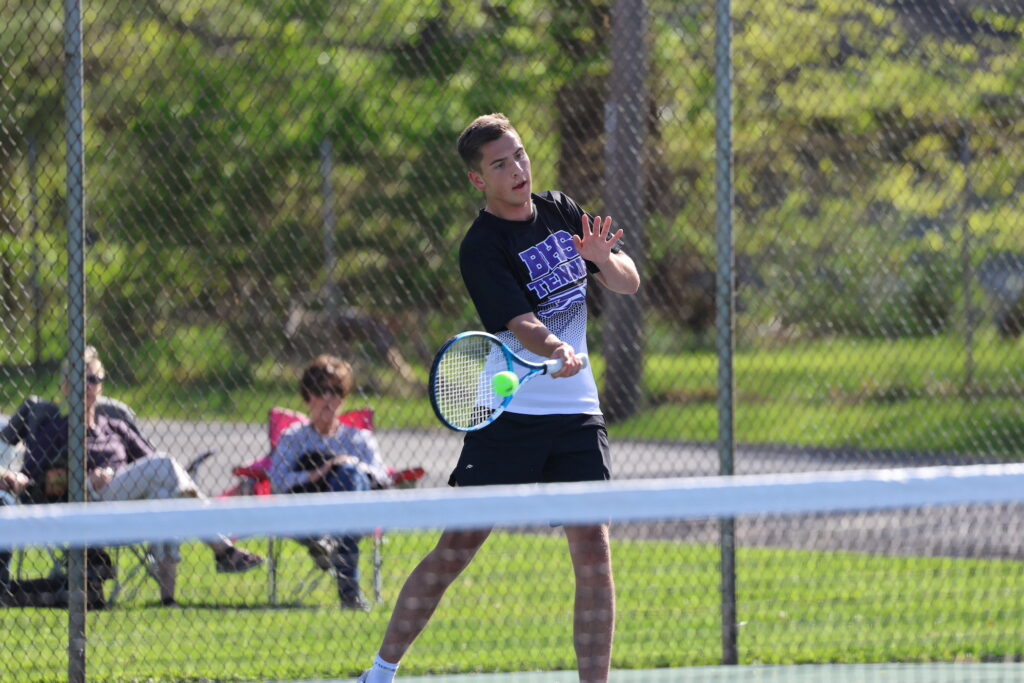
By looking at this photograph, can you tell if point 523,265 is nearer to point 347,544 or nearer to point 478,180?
point 478,180

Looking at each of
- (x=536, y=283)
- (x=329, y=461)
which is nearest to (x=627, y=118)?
(x=329, y=461)

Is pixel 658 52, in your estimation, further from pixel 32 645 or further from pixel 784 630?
pixel 32 645

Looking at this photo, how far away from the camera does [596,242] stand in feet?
12.5

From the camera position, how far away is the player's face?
12.3ft

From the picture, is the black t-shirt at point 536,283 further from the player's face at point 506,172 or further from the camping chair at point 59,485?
the camping chair at point 59,485

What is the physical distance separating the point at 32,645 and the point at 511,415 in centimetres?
211

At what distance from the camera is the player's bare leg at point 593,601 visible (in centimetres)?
375

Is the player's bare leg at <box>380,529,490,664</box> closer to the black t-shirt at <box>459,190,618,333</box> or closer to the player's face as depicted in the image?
the black t-shirt at <box>459,190,618,333</box>

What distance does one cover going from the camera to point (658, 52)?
5914 mm

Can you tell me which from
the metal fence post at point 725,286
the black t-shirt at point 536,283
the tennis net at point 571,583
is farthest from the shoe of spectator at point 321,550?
the black t-shirt at point 536,283

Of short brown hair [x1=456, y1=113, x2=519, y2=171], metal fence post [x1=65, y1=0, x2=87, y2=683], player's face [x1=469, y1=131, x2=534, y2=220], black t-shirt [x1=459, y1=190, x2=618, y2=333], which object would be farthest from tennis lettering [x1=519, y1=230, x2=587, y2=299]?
metal fence post [x1=65, y1=0, x2=87, y2=683]

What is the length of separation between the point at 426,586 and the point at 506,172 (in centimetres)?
110

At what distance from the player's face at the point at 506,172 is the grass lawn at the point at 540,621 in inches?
73.6

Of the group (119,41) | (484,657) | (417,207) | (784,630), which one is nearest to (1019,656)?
(784,630)
